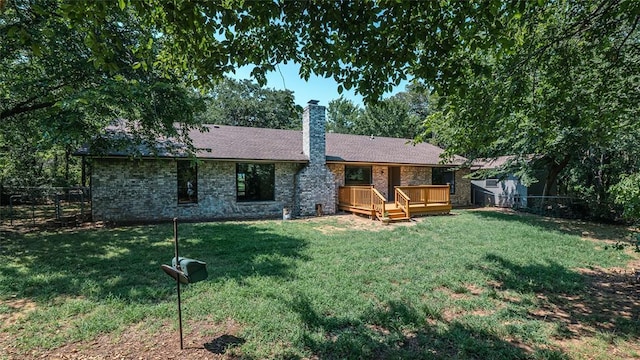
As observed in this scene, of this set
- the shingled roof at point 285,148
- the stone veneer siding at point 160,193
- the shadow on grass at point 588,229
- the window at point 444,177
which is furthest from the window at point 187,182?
the window at point 444,177

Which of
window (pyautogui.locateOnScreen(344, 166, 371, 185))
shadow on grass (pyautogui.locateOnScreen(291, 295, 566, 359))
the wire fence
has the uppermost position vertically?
window (pyautogui.locateOnScreen(344, 166, 371, 185))

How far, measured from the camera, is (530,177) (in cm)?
1360

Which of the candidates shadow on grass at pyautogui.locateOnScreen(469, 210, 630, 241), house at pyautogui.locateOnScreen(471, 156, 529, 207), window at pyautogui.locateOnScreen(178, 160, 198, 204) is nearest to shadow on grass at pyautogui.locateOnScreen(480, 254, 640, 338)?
shadow on grass at pyautogui.locateOnScreen(469, 210, 630, 241)

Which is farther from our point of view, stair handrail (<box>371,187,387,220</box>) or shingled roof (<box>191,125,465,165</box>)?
shingled roof (<box>191,125,465,165</box>)

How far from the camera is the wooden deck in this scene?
39.1 feet

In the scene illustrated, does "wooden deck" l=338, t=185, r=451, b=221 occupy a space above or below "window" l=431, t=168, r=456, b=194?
below

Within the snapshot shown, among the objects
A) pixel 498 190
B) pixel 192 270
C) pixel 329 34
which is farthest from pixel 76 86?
pixel 498 190

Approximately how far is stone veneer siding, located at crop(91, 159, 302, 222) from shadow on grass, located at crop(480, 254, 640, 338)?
30.4ft

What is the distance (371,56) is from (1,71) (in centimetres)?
959

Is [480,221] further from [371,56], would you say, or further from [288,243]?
[371,56]

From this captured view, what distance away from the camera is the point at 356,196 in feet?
42.9

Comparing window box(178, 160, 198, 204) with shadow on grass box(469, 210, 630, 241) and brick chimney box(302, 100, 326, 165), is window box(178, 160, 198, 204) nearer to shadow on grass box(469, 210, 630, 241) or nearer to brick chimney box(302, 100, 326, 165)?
brick chimney box(302, 100, 326, 165)

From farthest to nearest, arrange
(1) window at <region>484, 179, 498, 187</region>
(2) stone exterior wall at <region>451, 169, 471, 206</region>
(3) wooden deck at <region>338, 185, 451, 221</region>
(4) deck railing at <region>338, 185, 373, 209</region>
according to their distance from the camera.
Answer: (1) window at <region>484, 179, 498, 187</region>, (2) stone exterior wall at <region>451, 169, 471, 206</region>, (4) deck railing at <region>338, 185, 373, 209</region>, (3) wooden deck at <region>338, 185, 451, 221</region>

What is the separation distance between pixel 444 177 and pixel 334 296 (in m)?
15.2
